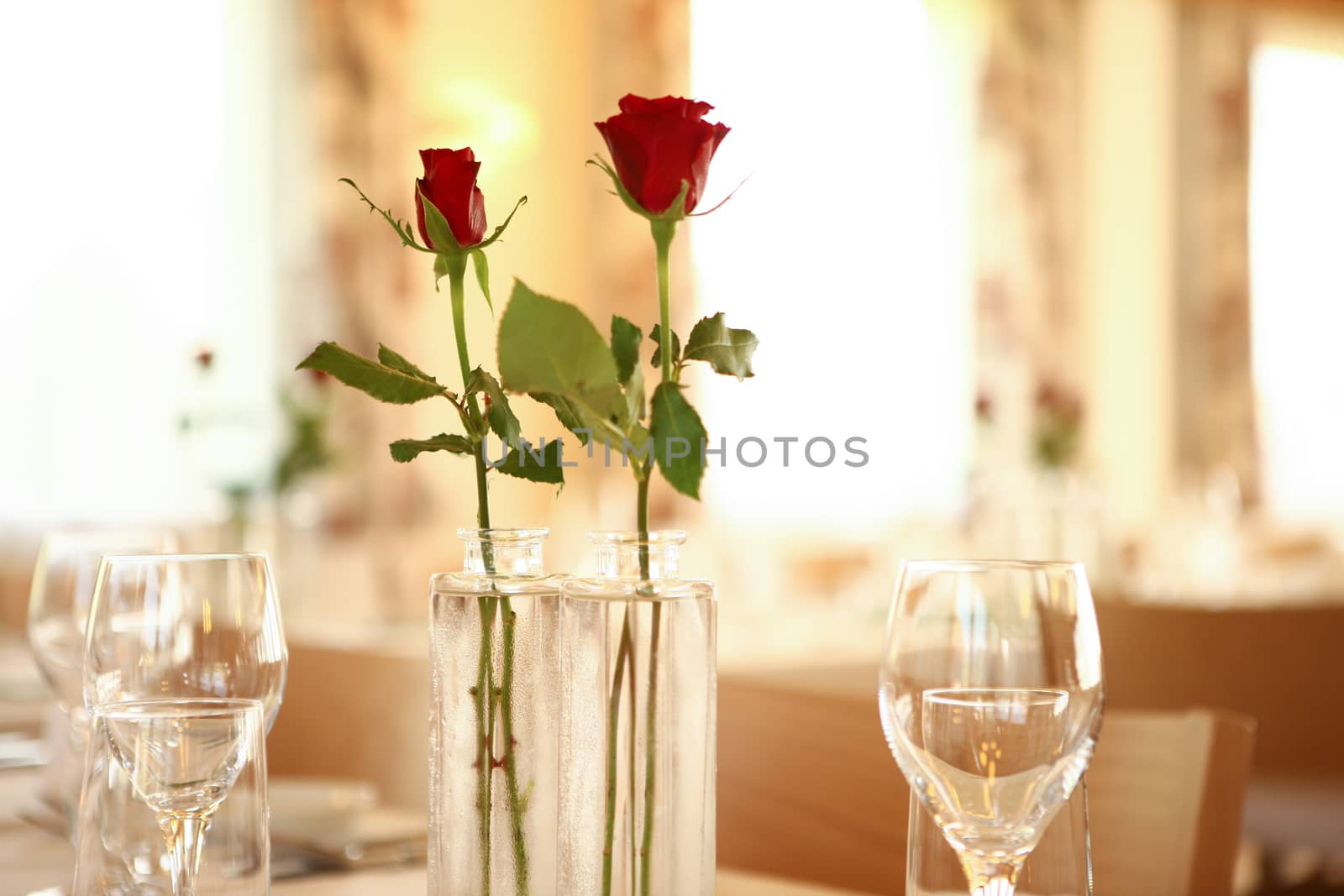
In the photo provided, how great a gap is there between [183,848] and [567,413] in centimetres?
27

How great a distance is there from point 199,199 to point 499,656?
4131 mm

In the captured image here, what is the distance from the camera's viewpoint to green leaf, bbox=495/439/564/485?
2.16 ft

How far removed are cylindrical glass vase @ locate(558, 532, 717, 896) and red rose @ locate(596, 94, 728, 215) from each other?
0.13 meters

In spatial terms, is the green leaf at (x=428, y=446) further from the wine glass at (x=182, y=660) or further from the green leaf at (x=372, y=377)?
the wine glass at (x=182, y=660)

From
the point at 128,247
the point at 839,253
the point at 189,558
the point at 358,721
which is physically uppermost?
the point at 839,253

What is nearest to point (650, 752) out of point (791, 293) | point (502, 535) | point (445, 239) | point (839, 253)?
point (502, 535)

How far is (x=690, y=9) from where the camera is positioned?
5.67 meters

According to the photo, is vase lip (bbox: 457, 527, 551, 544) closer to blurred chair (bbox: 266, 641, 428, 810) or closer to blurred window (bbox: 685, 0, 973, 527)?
blurred chair (bbox: 266, 641, 428, 810)

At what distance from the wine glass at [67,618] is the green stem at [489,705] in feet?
1.64

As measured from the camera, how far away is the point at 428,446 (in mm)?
662

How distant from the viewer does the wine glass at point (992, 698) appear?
622 mm

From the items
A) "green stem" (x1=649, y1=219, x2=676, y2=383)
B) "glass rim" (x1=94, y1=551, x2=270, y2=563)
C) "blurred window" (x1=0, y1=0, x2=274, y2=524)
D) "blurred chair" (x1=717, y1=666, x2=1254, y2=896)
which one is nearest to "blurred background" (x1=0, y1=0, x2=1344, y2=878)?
"blurred window" (x1=0, y1=0, x2=274, y2=524)

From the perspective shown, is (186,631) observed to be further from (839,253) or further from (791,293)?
(839,253)

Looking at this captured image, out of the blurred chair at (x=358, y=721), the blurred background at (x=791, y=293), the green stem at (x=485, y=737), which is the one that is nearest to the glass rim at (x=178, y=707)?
the green stem at (x=485, y=737)
